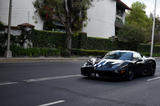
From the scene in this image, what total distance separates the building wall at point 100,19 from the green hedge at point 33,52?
2074cm

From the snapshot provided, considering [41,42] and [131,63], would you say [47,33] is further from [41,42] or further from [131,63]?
[131,63]

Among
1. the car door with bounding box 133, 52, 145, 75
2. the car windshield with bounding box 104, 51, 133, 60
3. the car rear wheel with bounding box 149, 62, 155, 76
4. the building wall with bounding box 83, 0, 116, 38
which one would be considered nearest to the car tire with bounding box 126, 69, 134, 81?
the car door with bounding box 133, 52, 145, 75

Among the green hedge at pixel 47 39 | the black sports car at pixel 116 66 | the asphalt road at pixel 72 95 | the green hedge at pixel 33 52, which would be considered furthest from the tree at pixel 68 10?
the asphalt road at pixel 72 95

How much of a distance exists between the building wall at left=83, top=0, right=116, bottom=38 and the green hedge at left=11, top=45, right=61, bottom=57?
20737 millimetres

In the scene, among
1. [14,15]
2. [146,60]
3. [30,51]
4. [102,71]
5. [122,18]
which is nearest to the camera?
[102,71]

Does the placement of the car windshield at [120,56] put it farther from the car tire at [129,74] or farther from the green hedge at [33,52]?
the green hedge at [33,52]

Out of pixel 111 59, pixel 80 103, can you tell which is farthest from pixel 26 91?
pixel 111 59

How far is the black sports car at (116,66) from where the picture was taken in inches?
406

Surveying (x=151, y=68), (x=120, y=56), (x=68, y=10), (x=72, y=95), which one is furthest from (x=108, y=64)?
(x=68, y=10)

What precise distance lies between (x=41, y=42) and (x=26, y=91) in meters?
20.2

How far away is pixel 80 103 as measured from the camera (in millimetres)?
6539

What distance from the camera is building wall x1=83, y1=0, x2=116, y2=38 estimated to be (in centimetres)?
4597

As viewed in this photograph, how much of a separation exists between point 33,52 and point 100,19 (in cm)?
2576

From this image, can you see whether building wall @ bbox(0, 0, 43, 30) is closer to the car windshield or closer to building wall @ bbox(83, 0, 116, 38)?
building wall @ bbox(83, 0, 116, 38)
